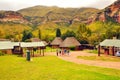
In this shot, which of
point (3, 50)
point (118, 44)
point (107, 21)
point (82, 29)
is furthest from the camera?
point (107, 21)

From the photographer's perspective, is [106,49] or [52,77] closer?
[52,77]

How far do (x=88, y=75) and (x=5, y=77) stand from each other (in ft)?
29.1

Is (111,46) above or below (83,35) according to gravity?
below

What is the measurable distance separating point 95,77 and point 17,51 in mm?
38369

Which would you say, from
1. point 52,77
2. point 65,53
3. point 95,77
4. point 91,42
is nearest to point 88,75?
point 95,77

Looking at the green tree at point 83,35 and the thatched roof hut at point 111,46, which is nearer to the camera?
the thatched roof hut at point 111,46

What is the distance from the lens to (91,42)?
7838 centimetres

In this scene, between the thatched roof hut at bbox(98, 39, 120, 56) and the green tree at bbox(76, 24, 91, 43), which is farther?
the green tree at bbox(76, 24, 91, 43)

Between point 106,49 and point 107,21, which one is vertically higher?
point 107,21

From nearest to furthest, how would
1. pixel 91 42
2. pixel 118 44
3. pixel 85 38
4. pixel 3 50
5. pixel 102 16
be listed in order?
pixel 118 44 < pixel 3 50 < pixel 91 42 < pixel 85 38 < pixel 102 16

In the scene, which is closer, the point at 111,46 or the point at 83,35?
the point at 111,46

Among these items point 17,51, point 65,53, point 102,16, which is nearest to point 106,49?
point 65,53

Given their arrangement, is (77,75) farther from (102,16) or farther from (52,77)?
(102,16)

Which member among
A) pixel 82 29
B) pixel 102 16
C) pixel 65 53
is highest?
pixel 102 16
